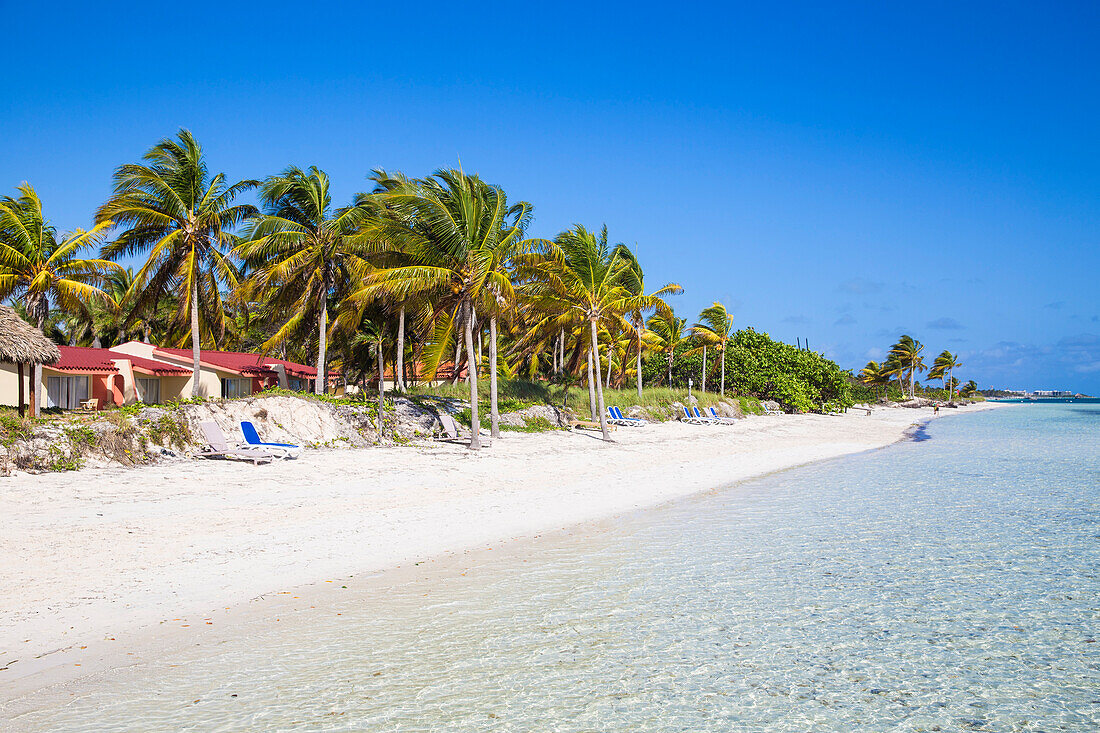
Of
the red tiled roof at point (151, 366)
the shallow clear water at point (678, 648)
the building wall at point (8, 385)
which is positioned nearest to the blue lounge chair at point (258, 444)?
the shallow clear water at point (678, 648)

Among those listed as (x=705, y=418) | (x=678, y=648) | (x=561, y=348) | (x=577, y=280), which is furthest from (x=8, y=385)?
(x=705, y=418)

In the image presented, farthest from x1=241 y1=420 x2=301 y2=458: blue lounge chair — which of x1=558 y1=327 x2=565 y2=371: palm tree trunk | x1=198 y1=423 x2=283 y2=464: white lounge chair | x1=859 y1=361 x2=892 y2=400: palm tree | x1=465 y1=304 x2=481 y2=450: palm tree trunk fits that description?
x1=859 y1=361 x2=892 y2=400: palm tree

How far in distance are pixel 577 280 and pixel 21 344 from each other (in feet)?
47.7

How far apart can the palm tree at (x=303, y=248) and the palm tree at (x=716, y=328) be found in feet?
81.2

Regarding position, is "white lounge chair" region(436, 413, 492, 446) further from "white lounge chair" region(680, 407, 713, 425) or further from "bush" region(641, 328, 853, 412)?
"bush" region(641, 328, 853, 412)

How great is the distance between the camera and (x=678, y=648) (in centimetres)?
539

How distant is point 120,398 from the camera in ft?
84.5

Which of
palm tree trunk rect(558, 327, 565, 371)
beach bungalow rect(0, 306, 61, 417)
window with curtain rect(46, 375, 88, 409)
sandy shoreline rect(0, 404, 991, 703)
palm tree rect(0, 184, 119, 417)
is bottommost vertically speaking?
sandy shoreline rect(0, 404, 991, 703)

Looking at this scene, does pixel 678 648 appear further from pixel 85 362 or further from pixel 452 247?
pixel 85 362

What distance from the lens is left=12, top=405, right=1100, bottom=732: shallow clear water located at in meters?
4.28

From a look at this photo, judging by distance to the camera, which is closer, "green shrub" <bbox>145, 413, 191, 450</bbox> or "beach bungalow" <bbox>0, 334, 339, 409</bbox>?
"green shrub" <bbox>145, 413, 191, 450</bbox>

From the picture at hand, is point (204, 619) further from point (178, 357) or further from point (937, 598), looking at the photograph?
point (178, 357)

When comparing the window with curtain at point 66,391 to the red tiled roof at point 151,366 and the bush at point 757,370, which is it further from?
the bush at point 757,370

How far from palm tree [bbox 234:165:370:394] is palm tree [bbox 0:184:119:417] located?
184 inches
